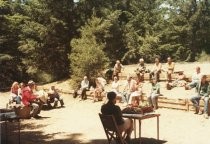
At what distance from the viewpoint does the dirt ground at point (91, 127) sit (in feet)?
37.5

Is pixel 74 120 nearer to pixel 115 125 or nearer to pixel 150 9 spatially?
pixel 115 125

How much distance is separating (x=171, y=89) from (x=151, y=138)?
8.50m

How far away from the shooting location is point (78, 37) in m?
32.1

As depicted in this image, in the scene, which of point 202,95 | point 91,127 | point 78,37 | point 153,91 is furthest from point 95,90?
point 78,37

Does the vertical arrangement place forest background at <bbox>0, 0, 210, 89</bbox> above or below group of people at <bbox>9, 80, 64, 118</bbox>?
above

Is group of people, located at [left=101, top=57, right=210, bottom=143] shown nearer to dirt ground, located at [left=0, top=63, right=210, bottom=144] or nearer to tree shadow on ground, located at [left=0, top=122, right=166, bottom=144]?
dirt ground, located at [left=0, top=63, right=210, bottom=144]

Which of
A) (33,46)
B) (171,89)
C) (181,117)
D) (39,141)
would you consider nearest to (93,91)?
(171,89)

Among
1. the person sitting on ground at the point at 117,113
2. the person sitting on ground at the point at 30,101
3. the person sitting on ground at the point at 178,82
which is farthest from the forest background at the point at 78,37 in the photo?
the person sitting on ground at the point at 117,113

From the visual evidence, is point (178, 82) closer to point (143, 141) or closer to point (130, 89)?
point (130, 89)

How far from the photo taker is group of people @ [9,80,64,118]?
1655 centimetres

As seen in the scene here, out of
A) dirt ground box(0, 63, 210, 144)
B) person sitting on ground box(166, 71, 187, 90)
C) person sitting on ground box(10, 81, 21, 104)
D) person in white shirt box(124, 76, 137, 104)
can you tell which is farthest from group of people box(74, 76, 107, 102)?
person sitting on ground box(10, 81, 21, 104)

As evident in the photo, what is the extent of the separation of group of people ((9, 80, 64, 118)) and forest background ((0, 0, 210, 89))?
14.0 feet

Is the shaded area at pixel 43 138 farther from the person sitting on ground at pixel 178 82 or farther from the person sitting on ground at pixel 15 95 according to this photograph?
the person sitting on ground at pixel 178 82

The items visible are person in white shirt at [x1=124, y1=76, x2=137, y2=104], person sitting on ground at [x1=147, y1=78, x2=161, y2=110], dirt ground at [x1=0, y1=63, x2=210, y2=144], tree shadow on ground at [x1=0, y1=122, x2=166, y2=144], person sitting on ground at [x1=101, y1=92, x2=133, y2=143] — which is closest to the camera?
person sitting on ground at [x1=101, y1=92, x2=133, y2=143]
